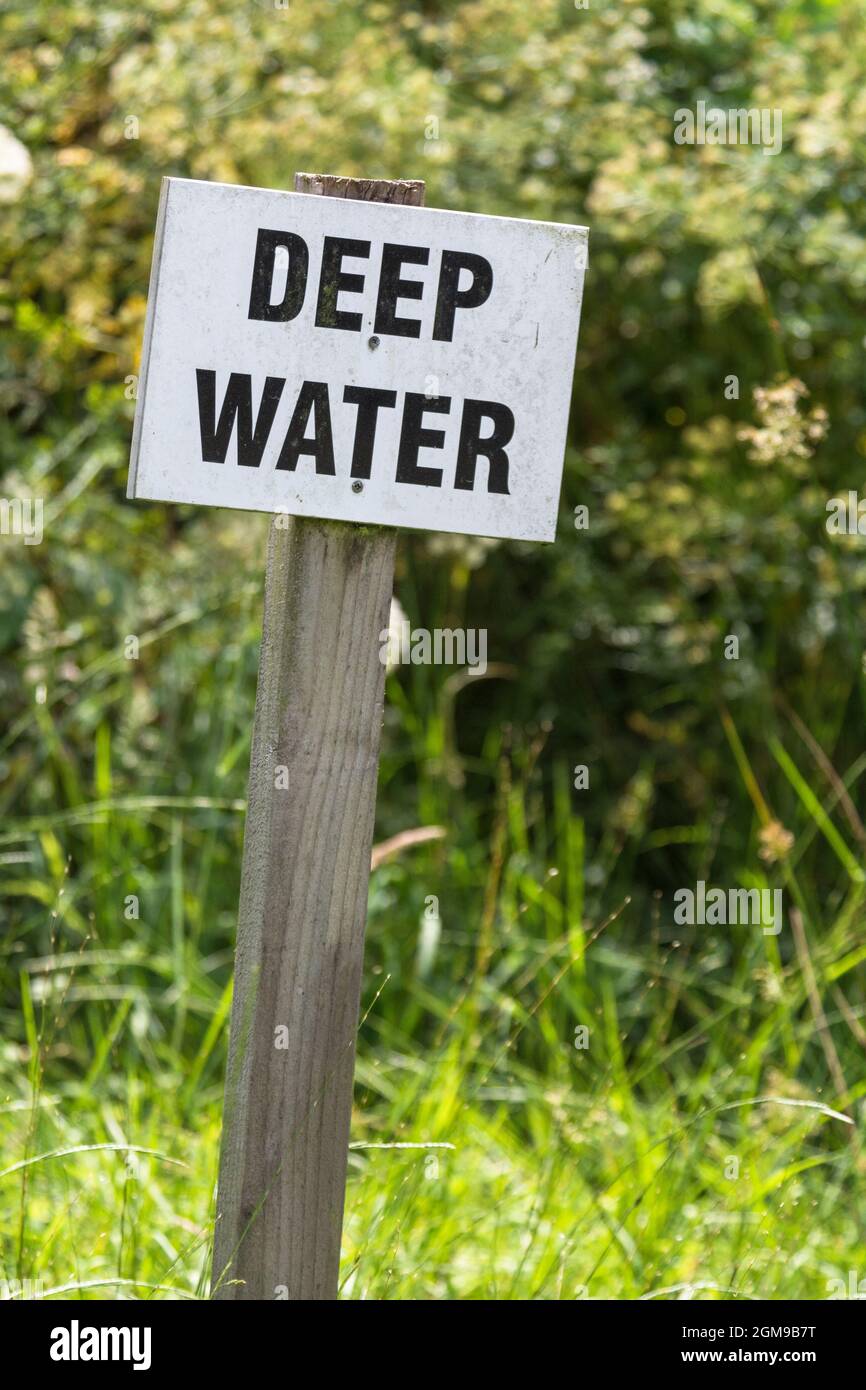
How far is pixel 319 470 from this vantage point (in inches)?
60.5

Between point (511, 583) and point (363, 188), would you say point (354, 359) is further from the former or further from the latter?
point (511, 583)

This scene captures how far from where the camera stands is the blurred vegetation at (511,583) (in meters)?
3.04

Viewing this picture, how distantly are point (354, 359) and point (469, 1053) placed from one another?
4.18 ft

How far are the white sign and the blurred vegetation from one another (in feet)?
4.13

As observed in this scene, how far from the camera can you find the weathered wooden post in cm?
152

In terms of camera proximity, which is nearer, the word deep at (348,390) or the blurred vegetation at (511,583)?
the word deep at (348,390)

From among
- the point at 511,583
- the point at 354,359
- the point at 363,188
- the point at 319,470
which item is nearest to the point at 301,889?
the point at 319,470

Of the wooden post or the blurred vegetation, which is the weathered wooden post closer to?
the wooden post

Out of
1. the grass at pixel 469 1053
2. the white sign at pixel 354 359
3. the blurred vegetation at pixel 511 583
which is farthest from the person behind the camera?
the blurred vegetation at pixel 511 583

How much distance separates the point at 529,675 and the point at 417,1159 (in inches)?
80.3

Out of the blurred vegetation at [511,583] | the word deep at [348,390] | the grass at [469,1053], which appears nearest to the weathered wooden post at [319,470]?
the word deep at [348,390]

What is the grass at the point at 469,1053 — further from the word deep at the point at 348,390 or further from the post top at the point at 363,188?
the post top at the point at 363,188

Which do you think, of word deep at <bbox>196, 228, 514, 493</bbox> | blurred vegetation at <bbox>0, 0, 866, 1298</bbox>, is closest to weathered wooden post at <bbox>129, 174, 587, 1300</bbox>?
word deep at <bbox>196, 228, 514, 493</bbox>
